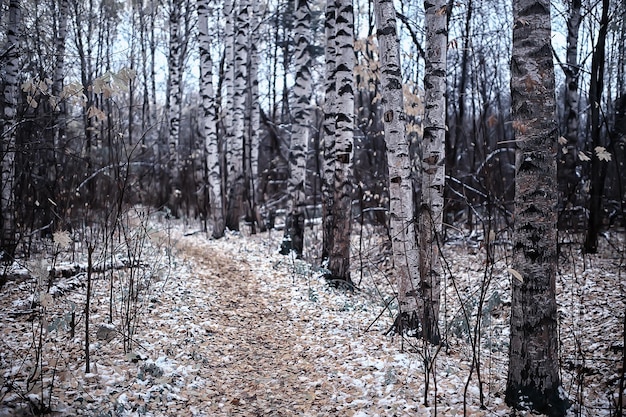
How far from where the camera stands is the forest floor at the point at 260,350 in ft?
11.0

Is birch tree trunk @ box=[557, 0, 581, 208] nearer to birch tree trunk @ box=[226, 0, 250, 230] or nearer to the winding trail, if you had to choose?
the winding trail

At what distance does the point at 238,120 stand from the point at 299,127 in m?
2.73

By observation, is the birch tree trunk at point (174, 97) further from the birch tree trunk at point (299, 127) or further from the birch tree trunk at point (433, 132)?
the birch tree trunk at point (433, 132)

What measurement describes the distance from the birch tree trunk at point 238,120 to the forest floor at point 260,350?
5107 millimetres

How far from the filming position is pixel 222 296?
637 cm

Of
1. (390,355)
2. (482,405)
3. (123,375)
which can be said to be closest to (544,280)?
(482,405)

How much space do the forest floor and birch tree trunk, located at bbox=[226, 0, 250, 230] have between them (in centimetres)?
511

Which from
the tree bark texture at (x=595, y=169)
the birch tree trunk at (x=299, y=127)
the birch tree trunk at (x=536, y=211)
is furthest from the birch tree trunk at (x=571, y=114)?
the birch tree trunk at (x=536, y=211)

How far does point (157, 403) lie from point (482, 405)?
2581 millimetres

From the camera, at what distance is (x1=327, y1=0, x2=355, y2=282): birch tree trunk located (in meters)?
6.71

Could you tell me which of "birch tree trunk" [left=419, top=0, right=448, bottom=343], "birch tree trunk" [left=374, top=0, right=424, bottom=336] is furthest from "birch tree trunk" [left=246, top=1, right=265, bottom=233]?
"birch tree trunk" [left=419, top=0, right=448, bottom=343]

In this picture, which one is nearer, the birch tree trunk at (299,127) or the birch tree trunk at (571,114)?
the birch tree trunk at (571,114)

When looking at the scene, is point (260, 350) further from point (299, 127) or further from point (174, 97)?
point (174, 97)

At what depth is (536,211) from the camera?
3062 millimetres
